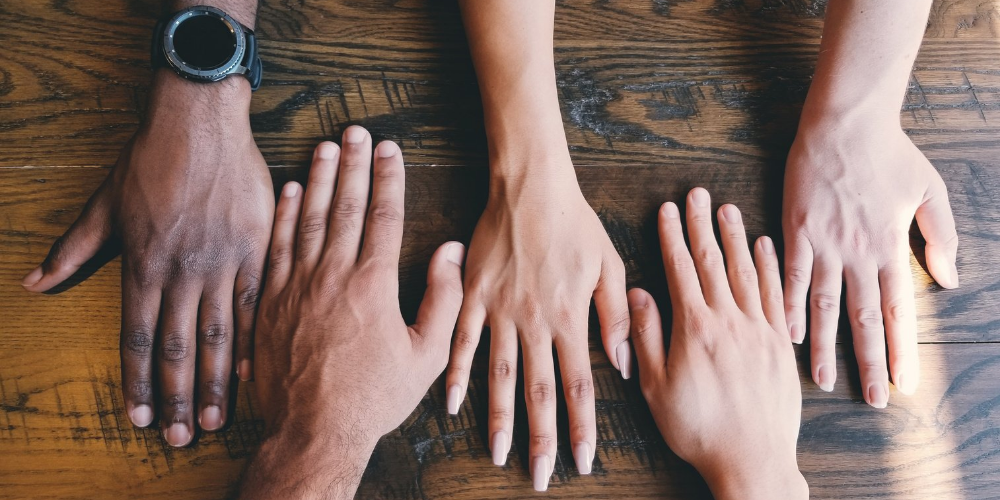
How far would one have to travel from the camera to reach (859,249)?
3.08ft

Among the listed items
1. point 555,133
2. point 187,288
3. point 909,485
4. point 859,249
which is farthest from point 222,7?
point 909,485

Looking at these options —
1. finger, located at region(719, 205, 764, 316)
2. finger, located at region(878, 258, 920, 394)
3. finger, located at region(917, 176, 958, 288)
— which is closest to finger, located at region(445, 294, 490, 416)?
finger, located at region(719, 205, 764, 316)

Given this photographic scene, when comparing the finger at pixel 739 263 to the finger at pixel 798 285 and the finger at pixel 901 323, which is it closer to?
the finger at pixel 798 285

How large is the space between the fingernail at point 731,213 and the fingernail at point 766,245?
0.05 metres

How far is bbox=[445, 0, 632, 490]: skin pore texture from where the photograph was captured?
2.93 feet

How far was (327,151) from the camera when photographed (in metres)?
0.94

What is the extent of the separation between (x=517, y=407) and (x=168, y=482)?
1.77 ft

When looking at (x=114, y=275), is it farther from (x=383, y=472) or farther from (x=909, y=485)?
(x=909, y=485)

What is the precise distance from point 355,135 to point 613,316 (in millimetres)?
511

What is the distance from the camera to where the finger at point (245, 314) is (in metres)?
0.90

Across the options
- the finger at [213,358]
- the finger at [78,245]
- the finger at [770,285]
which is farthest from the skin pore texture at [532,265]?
the finger at [78,245]

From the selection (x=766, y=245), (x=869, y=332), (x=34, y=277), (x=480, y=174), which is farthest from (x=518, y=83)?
(x=34, y=277)

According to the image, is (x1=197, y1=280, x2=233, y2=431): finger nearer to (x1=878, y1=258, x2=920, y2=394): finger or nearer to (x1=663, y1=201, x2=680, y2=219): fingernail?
(x1=663, y1=201, x2=680, y2=219): fingernail

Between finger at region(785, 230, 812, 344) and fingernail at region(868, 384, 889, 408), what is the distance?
126 millimetres
